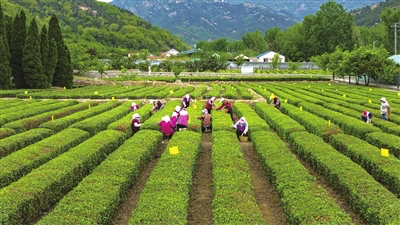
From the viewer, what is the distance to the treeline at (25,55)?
38.8 meters

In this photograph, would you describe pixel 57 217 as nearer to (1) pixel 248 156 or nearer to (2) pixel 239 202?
(2) pixel 239 202

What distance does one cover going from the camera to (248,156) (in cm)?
1412

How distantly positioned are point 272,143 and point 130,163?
5530 millimetres

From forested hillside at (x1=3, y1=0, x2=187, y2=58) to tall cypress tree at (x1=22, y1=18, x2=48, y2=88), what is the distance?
245ft

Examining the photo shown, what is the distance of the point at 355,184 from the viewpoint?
358 inches

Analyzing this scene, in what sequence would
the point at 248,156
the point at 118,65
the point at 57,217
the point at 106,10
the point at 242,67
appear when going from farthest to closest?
the point at 106,10
the point at 242,67
the point at 118,65
the point at 248,156
the point at 57,217

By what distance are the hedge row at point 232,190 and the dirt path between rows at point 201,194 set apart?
64cm

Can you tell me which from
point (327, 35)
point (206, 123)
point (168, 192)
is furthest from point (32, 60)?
point (327, 35)

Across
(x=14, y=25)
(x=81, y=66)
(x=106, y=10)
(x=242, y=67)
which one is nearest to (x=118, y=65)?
(x=81, y=66)

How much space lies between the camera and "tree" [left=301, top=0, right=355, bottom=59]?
10362cm

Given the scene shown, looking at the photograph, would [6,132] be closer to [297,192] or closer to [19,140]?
[19,140]

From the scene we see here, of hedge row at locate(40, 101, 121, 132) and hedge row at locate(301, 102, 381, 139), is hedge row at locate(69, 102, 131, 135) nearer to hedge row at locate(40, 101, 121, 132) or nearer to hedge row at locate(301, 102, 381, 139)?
hedge row at locate(40, 101, 121, 132)

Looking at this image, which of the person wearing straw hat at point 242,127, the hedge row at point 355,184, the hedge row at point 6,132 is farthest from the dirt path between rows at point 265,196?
the hedge row at point 6,132

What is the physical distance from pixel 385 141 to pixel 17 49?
41659 mm
